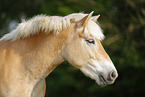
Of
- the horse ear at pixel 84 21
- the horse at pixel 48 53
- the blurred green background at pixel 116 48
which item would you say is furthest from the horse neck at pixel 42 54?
the blurred green background at pixel 116 48

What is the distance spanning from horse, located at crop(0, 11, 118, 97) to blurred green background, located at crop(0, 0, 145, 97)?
6.13 metres

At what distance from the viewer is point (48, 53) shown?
2.59m

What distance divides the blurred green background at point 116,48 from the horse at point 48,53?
6.13 meters

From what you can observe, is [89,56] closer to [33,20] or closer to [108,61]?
[108,61]

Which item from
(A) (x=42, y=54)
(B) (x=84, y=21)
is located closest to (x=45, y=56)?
(A) (x=42, y=54)

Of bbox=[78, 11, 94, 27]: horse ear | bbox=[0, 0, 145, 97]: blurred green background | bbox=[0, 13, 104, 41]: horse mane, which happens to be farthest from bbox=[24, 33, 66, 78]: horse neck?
bbox=[0, 0, 145, 97]: blurred green background

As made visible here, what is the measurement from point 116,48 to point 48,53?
6.71 metres

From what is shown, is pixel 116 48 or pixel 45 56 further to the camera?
pixel 116 48

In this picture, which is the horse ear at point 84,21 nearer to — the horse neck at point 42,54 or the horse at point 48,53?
the horse at point 48,53

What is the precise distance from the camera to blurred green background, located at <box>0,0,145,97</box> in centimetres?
852

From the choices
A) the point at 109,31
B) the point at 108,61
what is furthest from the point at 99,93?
the point at 108,61

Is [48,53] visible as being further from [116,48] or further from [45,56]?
[116,48]

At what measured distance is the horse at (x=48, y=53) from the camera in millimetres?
2506

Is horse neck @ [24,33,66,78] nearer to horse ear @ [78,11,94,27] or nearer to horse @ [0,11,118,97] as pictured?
horse @ [0,11,118,97]
